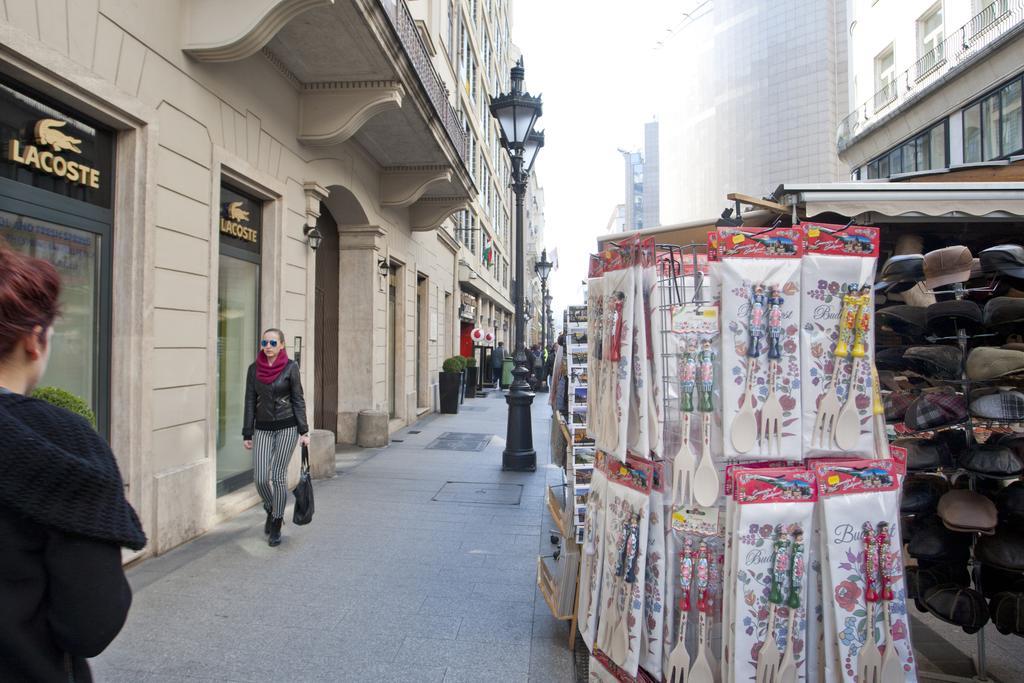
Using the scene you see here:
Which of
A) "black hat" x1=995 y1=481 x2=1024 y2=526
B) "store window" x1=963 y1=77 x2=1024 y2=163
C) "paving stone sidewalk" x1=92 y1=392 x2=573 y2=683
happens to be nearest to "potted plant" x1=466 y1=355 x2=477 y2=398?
"paving stone sidewalk" x1=92 y1=392 x2=573 y2=683

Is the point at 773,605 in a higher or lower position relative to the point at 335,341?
lower

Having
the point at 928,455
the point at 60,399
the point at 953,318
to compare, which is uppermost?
the point at 953,318

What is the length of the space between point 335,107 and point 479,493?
5307 millimetres

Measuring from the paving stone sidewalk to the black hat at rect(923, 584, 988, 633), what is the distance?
74.0 inches

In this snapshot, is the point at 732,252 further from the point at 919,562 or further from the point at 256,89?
the point at 256,89

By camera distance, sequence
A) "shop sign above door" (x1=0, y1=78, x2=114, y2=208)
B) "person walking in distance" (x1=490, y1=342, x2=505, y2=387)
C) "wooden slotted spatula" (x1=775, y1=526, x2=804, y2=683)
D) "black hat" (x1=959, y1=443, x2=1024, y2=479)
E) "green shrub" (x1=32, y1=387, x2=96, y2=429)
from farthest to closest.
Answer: "person walking in distance" (x1=490, y1=342, x2=505, y2=387) < "shop sign above door" (x1=0, y1=78, x2=114, y2=208) < "green shrub" (x1=32, y1=387, x2=96, y2=429) < "black hat" (x1=959, y1=443, x2=1024, y2=479) < "wooden slotted spatula" (x1=775, y1=526, x2=804, y2=683)

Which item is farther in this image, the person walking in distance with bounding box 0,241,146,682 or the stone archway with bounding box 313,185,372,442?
the stone archway with bounding box 313,185,372,442

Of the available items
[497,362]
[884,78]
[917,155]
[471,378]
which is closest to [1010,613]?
[471,378]

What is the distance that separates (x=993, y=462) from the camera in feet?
9.71

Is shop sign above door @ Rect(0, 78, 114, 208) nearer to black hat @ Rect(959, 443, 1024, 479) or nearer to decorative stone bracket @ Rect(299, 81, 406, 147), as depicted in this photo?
decorative stone bracket @ Rect(299, 81, 406, 147)

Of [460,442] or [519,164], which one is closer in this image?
[519,164]

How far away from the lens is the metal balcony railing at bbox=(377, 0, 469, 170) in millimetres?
8095

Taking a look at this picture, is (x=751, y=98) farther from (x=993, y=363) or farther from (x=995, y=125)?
(x=993, y=363)

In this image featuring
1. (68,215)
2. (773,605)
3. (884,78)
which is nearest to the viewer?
(773,605)
